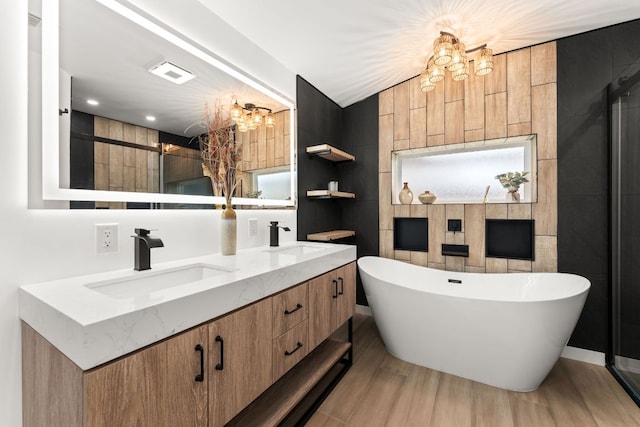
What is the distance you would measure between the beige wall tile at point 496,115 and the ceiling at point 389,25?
0.39 m

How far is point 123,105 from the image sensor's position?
4.03 feet

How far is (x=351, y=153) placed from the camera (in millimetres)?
3133

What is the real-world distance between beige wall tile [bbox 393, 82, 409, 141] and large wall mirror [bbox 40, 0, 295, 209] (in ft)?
5.59

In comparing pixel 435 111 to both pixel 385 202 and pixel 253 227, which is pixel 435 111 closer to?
pixel 385 202

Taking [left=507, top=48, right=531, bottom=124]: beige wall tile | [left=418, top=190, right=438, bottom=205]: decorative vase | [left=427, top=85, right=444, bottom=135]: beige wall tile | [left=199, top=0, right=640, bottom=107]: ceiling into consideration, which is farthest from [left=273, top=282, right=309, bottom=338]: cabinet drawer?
[left=507, top=48, right=531, bottom=124]: beige wall tile

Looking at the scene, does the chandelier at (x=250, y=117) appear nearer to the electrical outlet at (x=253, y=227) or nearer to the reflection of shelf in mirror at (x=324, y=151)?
the reflection of shelf in mirror at (x=324, y=151)

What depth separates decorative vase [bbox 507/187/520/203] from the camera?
2400 millimetres

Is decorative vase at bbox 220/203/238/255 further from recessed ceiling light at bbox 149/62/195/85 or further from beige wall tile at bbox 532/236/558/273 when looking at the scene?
beige wall tile at bbox 532/236/558/273

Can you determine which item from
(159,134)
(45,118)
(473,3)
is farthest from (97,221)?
(473,3)

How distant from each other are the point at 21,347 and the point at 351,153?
2847 millimetres

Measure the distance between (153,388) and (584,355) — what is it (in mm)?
2912

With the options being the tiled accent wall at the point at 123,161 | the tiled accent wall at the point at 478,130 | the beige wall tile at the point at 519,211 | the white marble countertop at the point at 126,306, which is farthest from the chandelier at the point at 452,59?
the tiled accent wall at the point at 123,161

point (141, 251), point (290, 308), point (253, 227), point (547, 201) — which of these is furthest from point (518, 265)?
point (141, 251)

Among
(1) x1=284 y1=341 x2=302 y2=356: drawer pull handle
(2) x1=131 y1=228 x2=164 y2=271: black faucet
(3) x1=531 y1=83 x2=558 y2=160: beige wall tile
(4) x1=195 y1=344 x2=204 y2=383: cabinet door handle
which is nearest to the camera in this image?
(4) x1=195 y1=344 x2=204 y2=383: cabinet door handle
